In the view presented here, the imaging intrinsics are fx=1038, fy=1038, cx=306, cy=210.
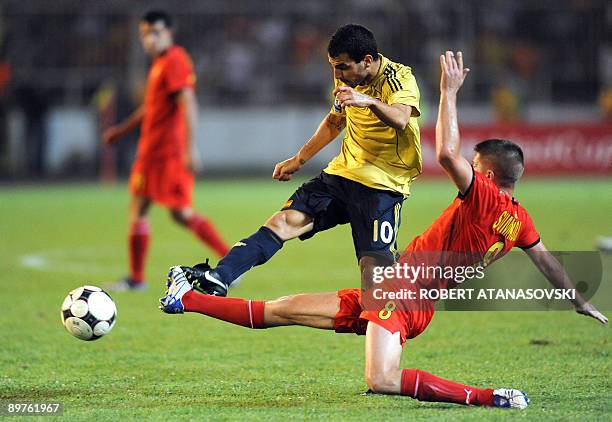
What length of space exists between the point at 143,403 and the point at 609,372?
253 centimetres

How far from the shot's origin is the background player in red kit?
356 inches

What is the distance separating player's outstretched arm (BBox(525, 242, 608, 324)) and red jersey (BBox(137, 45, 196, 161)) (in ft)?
14.9

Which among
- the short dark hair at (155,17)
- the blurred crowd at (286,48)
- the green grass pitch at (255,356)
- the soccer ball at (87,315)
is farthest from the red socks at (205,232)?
the blurred crowd at (286,48)

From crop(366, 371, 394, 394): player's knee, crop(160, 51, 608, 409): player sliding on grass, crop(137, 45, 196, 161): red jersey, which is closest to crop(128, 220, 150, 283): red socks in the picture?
crop(137, 45, 196, 161): red jersey

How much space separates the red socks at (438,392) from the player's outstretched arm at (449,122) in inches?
37.9

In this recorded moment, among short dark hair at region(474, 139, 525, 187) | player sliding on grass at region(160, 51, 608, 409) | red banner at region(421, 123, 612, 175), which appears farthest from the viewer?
red banner at region(421, 123, 612, 175)

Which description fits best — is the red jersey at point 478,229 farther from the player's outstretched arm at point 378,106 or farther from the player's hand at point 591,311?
the player's outstretched arm at point 378,106

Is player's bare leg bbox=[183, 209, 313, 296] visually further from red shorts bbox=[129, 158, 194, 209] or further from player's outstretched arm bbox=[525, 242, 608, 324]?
red shorts bbox=[129, 158, 194, 209]

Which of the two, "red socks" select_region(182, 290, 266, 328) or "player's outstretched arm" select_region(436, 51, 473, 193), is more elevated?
"player's outstretched arm" select_region(436, 51, 473, 193)

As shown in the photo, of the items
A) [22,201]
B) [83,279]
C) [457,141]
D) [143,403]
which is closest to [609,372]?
[457,141]

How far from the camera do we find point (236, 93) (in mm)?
25438

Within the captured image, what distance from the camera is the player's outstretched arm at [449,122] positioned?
15.2ft

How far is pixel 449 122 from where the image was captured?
4.66 m

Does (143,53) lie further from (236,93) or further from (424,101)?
(424,101)
